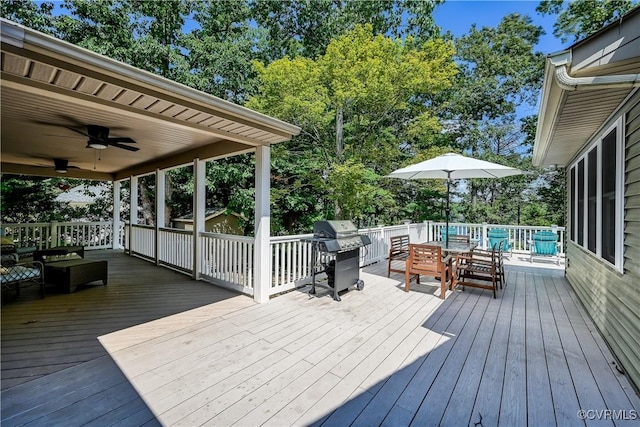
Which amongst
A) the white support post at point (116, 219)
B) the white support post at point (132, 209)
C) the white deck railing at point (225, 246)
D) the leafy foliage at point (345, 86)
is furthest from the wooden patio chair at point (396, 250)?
the white support post at point (116, 219)

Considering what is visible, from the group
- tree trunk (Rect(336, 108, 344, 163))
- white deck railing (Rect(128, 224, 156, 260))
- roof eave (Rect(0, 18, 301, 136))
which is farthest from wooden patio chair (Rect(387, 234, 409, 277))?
white deck railing (Rect(128, 224, 156, 260))

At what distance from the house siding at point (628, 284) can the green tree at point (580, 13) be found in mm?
12301

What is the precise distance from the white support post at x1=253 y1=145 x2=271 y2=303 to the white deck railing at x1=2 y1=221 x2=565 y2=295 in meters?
0.19

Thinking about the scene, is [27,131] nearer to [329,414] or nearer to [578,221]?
[329,414]

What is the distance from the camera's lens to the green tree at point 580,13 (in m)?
11.3

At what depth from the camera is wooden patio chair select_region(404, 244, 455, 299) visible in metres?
4.59

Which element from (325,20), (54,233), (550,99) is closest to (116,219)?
(54,233)

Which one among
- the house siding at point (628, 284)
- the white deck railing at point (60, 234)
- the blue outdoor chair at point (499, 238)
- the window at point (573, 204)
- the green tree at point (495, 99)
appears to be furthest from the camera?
the green tree at point (495, 99)

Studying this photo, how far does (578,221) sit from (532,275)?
66.4 inches

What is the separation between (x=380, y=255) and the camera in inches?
300

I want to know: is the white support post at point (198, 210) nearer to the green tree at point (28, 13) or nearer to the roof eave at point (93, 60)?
the roof eave at point (93, 60)

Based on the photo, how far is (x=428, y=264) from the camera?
476 centimetres

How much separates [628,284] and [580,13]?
15463 mm

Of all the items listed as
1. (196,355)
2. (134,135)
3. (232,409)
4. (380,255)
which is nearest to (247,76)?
(134,135)
